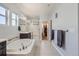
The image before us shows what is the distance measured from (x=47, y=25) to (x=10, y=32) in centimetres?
515

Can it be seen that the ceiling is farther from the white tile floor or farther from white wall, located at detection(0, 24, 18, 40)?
the white tile floor

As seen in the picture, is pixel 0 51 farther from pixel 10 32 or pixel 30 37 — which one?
pixel 30 37

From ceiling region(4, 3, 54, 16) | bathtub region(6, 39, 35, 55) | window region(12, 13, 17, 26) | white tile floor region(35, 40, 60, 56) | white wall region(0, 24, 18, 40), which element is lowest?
white tile floor region(35, 40, 60, 56)

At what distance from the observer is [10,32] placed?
16.1ft

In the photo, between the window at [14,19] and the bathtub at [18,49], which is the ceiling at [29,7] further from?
the bathtub at [18,49]

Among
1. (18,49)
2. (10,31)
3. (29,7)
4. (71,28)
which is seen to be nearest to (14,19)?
(10,31)

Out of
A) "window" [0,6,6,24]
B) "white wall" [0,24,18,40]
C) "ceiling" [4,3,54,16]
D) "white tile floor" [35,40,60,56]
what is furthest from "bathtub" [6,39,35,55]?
"ceiling" [4,3,54,16]

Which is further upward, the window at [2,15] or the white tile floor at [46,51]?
the window at [2,15]

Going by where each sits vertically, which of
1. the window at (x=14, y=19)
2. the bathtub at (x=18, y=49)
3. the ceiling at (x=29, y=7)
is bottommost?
the bathtub at (x=18, y=49)

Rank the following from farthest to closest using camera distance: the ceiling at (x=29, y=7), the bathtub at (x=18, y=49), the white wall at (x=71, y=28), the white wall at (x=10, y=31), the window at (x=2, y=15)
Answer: the white wall at (x=10, y=31) → the window at (x=2, y=15) → the ceiling at (x=29, y=7) → the bathtub at (x=18, y=49) → the white wall at (x=71, y=28)

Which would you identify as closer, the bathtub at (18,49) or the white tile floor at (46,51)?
the bathtub at (18,49)

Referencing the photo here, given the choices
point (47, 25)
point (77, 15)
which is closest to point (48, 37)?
point (47, 25)

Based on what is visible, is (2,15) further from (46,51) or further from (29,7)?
(46,51)

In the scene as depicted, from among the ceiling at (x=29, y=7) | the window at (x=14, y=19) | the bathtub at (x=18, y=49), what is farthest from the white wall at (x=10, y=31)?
the ceiling at (x=29, y=7)
